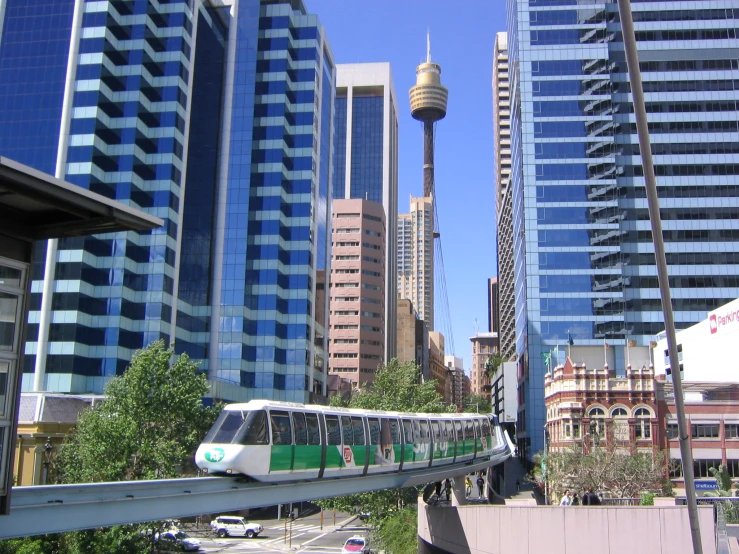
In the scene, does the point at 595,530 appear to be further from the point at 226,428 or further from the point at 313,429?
the point at 226,428

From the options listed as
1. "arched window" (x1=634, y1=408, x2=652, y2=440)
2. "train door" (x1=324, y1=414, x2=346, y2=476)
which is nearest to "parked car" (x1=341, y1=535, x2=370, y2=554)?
"arched window" (x1=634, y1=408, x2=652, y2=440)

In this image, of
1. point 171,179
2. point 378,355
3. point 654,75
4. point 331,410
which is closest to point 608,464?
point 331,410

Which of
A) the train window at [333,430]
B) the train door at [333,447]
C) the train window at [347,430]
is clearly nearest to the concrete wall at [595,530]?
the train window at [347,430]

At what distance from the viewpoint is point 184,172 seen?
91.6m

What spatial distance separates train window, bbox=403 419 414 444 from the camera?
122ft

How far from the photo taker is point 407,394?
76.2 metres

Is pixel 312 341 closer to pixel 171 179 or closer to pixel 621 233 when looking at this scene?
pixel 171 179

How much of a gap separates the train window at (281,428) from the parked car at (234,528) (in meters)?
52.7

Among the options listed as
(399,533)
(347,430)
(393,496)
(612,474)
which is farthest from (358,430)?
(393,496)

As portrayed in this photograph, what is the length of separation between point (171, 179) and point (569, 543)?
215 ft

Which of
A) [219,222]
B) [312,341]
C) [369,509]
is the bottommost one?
[369,509]

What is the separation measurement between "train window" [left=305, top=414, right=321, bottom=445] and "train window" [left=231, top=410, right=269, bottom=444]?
8.96 feet

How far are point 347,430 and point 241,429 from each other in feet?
21.6

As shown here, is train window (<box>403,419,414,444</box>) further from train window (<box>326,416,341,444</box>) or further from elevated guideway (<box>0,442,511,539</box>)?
train window (<box>326,416,341,444</box>)
